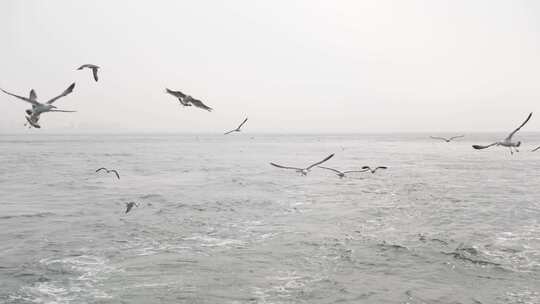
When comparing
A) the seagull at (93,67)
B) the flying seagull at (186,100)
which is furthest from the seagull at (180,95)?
the seagull at (93,67)

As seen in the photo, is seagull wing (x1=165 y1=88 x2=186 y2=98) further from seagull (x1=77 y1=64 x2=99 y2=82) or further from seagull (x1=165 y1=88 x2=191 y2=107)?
seagull (x1=77 y1=64 x2=99 y2=82)

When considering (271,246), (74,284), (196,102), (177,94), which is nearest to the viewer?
(196,102)

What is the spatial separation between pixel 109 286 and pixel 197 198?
18.0 meters

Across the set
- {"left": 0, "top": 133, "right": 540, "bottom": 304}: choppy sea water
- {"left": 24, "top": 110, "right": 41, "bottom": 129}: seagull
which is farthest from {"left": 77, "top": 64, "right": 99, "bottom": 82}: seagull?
{"left": 0, "top": 133, "right": 540, "bottom": 304}: choppy sea water

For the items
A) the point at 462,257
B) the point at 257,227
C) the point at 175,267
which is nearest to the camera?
the point at 175,267

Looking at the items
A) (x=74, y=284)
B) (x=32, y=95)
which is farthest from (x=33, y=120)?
(x=74, y=284)

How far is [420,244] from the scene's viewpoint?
1917 centimetres

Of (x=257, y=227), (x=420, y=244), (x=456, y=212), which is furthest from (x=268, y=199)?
(x=420, y=244)

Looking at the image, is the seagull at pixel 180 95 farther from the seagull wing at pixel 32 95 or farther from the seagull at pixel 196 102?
the seagull wing at pixel 32 95

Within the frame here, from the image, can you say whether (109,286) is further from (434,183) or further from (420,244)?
(434,183)

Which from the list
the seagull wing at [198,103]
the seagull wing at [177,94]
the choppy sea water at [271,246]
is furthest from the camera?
the choppy sea water at [271,246]

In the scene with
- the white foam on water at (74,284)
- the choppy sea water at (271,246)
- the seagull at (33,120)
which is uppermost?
the seagull at (33,120)

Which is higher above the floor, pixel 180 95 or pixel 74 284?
pixel 180 95

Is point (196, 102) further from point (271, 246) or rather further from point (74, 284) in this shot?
point (271, 246)
